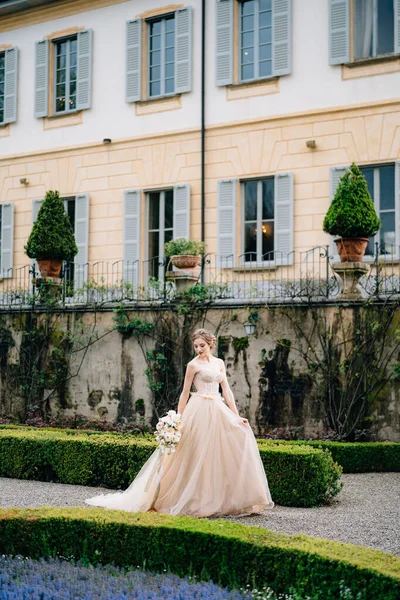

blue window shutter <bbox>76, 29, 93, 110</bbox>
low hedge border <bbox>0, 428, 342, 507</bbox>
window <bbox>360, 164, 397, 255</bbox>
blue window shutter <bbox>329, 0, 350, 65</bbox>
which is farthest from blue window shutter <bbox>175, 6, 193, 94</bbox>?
low hedge border <bbox>0, 428, 342, 507</bbox>

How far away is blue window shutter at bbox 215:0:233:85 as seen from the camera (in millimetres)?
17578

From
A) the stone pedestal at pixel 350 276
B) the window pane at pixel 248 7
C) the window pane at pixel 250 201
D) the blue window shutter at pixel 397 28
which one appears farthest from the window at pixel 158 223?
the stone pedestal at pixel 350 276

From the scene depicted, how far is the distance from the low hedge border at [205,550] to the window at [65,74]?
47.1 feet

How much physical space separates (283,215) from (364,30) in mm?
3654

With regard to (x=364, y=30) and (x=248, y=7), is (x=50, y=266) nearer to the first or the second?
(x=248, y=7)

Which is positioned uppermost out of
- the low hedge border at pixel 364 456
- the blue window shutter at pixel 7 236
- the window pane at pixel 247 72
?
the window pane at pixel 247 72

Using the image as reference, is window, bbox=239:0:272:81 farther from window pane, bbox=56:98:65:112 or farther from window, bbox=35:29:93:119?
window pane, bbox=56:98:65:112

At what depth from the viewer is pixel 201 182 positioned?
58.3 ft

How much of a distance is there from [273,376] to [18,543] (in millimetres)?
7446

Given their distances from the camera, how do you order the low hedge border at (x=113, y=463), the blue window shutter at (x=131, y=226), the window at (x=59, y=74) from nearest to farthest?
the low hedge border at (x=113, y=463) < the blue window shutter at (x=131, y=226) < the window at (x=59, y=74)

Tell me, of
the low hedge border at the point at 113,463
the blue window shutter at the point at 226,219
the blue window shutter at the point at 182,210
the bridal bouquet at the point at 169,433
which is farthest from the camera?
the blue window shutter at the point at 182,210

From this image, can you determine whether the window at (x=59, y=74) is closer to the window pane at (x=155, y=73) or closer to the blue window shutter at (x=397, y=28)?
the window pane at (x=155, y=73)

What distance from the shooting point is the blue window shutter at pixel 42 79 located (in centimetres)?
2009

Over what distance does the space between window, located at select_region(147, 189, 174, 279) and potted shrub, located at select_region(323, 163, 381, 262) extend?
5.60 metres
